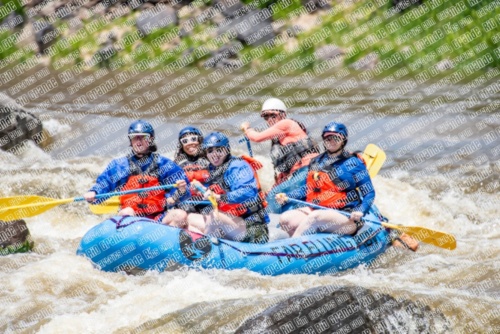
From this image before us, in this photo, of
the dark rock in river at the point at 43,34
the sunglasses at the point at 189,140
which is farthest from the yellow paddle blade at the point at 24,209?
the dark rock in river at the point at 43,34

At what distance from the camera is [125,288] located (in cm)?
635

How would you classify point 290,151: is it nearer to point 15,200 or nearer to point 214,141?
point 214,141

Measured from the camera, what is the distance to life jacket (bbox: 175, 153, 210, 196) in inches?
286

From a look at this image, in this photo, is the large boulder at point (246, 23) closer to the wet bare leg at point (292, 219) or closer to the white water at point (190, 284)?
the white water at point (190, 284)

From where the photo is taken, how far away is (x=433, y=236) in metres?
7.20

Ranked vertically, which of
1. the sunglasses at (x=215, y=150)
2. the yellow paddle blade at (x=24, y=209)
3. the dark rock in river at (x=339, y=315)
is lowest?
the dark rock in river at (x=339, y=315)

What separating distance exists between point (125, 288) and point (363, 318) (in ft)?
7.72

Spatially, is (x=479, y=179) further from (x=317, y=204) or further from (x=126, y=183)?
(x=126, y=183)

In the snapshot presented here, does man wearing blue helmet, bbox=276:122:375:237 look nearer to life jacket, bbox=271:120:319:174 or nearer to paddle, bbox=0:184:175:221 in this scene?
life jacket, bbox=271:120:319:174

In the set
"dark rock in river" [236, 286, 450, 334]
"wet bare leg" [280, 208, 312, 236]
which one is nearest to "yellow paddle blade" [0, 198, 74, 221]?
"wet bare leg" [280, 208, 312, 236]

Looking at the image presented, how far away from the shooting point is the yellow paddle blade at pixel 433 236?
7121 millimetres

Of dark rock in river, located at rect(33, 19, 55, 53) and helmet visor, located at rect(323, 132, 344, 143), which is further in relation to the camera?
dark rock in river, located at rect(33, 19, 55, 53)

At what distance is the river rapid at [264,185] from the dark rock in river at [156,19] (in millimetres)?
2575

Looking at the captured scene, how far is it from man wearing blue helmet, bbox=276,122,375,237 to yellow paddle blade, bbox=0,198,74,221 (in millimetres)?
2031
